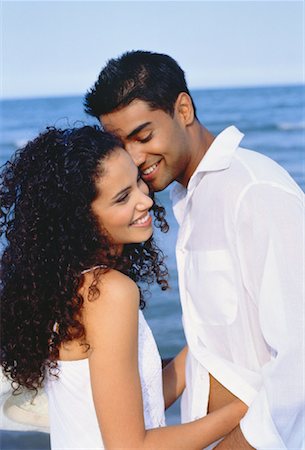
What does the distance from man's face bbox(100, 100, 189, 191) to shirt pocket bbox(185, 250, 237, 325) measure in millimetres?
402

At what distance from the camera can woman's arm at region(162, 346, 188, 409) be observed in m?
2.94

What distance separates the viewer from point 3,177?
2.62 m

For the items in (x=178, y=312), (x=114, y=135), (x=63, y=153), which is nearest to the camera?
(x=63, y=153)

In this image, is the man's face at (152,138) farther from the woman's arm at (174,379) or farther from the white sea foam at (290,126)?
the white sea foam at (290,126)

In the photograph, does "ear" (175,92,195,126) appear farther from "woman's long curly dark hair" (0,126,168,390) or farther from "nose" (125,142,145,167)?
"woman's long curly dark hair" (0,126,168,390)

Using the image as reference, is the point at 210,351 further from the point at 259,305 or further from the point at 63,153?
the point at 63,153

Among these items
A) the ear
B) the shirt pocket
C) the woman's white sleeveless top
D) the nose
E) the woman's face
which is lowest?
the woman's white sleeveless top

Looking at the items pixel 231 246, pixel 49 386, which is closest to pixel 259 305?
pixel 231 246

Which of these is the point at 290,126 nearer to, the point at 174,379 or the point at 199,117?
the point at 199,117

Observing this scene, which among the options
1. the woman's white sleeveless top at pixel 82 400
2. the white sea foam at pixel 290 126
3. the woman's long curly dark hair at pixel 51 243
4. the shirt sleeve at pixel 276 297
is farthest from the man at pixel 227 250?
the white sea foam at pixel 290 126

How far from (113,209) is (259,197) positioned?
47 cm

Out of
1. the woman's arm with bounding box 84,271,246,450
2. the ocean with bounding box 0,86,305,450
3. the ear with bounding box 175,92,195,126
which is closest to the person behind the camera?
the woman's arm with bounding box 84,271,246,450

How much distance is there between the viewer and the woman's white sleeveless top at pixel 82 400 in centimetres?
232

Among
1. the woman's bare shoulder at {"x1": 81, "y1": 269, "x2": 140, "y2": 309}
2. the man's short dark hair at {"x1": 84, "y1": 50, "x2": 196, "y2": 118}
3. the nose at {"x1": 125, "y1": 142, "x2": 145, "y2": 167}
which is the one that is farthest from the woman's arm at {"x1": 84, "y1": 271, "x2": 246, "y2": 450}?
the man's short dark hair at {"x1": 84, "y1": 50, "x2": 196, "y2": 118}
